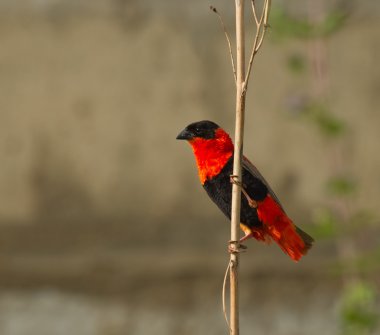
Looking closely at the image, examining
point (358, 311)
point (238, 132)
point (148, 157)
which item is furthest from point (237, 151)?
point (148, 157)

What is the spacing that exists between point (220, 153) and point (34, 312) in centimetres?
287

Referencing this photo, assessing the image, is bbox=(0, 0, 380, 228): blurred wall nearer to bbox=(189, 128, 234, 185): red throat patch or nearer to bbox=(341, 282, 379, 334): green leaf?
bbox=(341, 282, 379, 334): green leaf

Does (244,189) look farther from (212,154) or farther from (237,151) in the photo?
(237,151)

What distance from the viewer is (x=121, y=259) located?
505 centimetres

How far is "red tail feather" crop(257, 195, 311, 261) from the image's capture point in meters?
2.50

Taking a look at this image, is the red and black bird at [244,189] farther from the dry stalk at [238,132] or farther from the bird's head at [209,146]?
the dry stalk at [238,132]

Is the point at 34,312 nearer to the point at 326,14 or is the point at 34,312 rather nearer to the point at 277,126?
the point at 277,126

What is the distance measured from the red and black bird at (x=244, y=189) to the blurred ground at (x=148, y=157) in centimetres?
231

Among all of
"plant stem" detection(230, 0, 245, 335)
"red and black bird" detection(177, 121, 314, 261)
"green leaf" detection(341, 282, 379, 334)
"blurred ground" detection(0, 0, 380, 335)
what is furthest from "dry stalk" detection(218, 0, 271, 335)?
"blurred ground" detection(0, 0, 380, 335)

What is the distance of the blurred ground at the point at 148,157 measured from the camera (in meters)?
4.96

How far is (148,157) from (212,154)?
2.48 meters

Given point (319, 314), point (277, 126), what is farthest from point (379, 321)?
point (277, 126)

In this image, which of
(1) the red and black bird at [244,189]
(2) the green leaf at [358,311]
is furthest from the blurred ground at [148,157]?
(1) the red and black bird at [244,189]

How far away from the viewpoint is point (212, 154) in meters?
2.55
